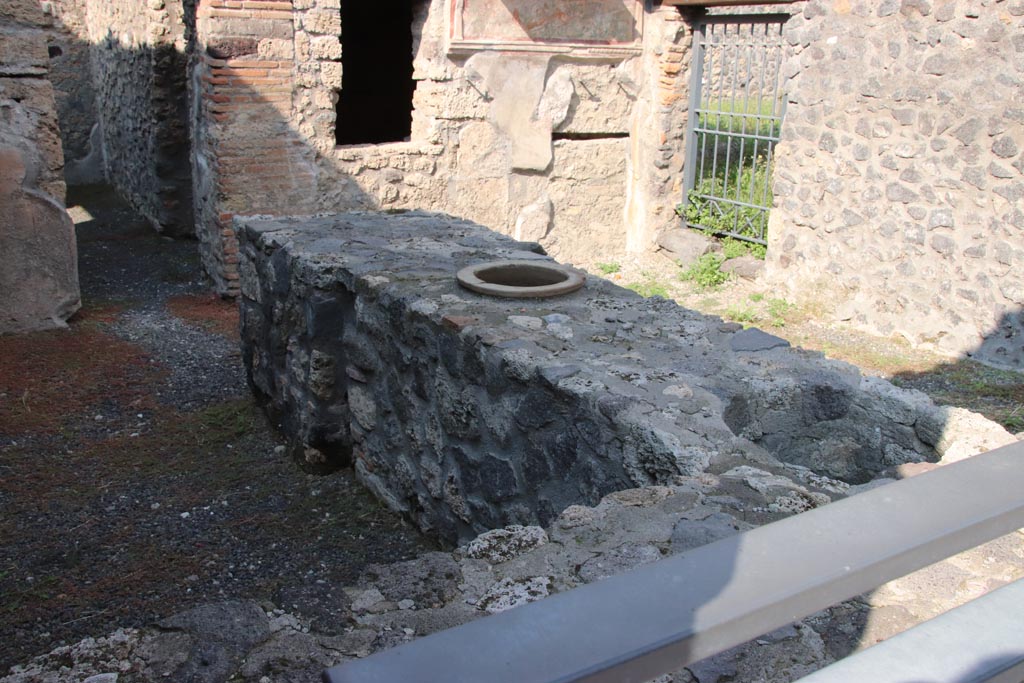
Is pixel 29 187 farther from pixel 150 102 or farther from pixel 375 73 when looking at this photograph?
pixel 375 73

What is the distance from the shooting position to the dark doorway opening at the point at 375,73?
407 inches

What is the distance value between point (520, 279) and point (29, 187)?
3.67 metres

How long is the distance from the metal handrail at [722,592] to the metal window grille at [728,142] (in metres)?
7.06

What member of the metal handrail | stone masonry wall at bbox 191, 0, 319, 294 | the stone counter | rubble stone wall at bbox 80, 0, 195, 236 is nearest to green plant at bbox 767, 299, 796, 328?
the stone counter

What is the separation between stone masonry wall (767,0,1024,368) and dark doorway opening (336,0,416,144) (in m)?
5.00

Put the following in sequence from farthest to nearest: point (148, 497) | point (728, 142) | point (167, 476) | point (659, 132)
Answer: point (659, 132) → point (728, 142) → point (167, 476) → point (148, 497)

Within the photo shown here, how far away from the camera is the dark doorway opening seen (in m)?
10.3

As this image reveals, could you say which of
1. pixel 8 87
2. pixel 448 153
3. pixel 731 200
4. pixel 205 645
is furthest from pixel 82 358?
pixel 731 200

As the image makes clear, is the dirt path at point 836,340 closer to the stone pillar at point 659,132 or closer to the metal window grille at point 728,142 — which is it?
the stone pillar at point 659,132

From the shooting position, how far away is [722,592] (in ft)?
1.93

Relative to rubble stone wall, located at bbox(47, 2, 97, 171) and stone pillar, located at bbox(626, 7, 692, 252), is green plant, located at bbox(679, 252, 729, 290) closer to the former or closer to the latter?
stone pillar, located at bbox(626, 7, 692, 252)

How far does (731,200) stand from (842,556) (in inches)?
301

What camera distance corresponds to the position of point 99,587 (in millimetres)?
3193

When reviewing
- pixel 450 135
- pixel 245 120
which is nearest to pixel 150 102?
pixel 245 120
